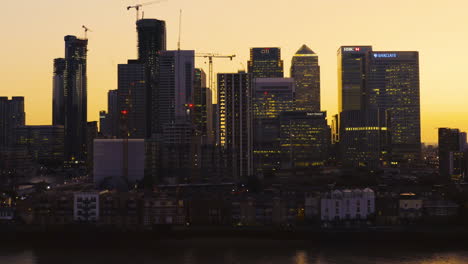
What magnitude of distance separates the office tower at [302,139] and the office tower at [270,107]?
133 cm

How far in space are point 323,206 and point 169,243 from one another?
8762mm

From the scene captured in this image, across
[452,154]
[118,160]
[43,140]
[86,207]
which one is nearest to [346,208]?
[86,207]

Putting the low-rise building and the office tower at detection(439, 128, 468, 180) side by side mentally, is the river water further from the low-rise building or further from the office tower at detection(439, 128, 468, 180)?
the office tower at detection(439, 128, 468, 180)

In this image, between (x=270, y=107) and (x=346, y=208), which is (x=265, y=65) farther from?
(x=346, y=208)

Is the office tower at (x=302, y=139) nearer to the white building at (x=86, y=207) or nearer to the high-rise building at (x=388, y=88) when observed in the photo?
the high-rise building at (x=388, y=88)

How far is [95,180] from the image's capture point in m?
54.4

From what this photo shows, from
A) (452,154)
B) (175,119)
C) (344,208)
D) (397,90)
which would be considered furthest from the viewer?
(397,90)

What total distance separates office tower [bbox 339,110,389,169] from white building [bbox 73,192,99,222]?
2317 inches

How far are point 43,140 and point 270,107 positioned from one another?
34.8 metres

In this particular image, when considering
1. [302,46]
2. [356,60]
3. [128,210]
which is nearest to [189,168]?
[128,210]

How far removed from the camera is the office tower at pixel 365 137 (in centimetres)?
9194

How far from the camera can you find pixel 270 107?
94875mm

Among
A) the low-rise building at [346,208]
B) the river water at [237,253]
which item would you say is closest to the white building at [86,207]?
the river water at [237,253]

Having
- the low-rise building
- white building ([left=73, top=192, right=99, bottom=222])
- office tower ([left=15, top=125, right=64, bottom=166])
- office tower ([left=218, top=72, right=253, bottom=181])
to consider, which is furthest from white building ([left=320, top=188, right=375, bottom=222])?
office tower ([left=15, top=125, right=64, bottom=166])
